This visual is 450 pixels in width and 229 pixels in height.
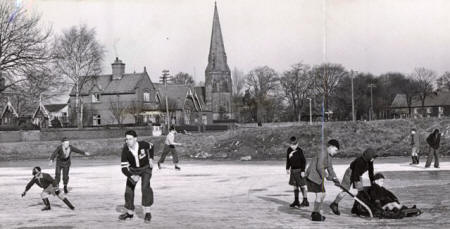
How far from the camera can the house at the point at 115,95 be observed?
8188 cm

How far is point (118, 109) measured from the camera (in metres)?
72.2

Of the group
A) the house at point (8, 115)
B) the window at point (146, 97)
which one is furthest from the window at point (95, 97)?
the house at point (8, 115)

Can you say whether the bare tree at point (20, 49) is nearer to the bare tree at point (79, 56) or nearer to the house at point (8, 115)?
the bare tree at point (79, 56)

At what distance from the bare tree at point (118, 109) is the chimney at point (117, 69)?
12.4ft

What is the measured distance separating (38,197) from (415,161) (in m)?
17.3

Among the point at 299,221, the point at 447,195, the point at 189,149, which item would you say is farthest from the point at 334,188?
the point at 189,149

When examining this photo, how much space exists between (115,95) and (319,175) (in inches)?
2937

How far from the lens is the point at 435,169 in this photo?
22891 millimetres

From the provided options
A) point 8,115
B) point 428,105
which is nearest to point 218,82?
point 8,115

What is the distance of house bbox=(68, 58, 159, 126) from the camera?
81875 millimetres

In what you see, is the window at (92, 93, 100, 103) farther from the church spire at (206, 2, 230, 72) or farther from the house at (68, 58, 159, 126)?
the church spire at (206, 2, 230, 72)

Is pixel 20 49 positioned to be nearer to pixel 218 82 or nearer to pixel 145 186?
pixel 145 186

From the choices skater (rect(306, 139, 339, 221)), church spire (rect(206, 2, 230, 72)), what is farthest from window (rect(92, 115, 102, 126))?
skater (rect(306, 139, 339, 221))

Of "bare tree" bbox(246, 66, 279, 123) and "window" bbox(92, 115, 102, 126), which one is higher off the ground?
"bare tree" bbox(246, 66, 279, 123)
